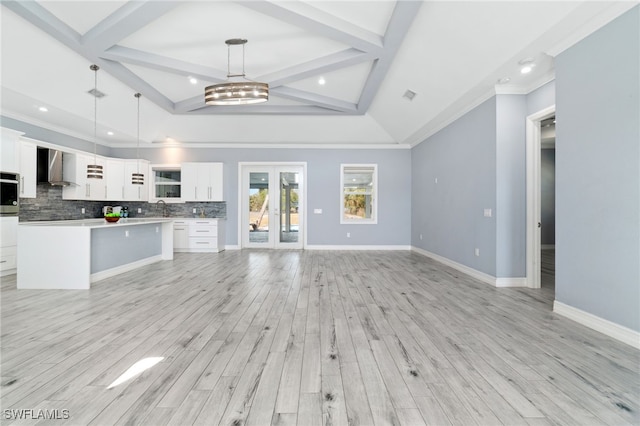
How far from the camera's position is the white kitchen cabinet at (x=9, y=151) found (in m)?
4.77

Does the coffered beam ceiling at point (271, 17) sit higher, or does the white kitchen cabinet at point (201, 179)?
the coffered beam ceiling at point (271, 17)

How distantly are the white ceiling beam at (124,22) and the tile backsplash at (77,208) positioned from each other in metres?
3.64

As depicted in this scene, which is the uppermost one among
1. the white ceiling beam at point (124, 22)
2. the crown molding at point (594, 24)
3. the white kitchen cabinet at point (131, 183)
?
the white ceiling beam at point (124, 22)

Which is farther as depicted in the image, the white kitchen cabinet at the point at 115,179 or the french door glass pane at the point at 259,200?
the french door glass pane at the point at 259,200

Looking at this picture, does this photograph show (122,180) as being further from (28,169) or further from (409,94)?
(409,94)

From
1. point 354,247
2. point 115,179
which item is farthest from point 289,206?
point 115,179

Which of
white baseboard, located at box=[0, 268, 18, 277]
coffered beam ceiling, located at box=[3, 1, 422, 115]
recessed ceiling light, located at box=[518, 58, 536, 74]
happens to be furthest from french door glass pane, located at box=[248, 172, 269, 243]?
recessed ceiling light, located at box=[518, 58, 536, 74]

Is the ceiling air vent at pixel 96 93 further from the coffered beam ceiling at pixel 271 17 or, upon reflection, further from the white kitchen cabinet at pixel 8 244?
the white kitchen cabinet at pixel 8 244

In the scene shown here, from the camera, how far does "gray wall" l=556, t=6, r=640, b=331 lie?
2434 millimetres

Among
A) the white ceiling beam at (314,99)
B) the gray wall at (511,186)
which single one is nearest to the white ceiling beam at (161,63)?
the white ceiling beam at (314,99)

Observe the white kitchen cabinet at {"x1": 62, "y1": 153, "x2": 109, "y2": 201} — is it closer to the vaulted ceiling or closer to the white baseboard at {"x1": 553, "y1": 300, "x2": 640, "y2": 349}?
the vaulted ceiling

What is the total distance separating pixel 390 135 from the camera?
7633 millimetres

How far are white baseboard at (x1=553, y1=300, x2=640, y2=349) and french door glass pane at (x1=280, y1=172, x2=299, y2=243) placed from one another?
6046 millimetres

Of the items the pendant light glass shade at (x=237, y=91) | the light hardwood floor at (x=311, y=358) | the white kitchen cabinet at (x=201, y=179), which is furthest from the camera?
the white kitchen cabinet at (x=201, y=179)
